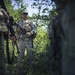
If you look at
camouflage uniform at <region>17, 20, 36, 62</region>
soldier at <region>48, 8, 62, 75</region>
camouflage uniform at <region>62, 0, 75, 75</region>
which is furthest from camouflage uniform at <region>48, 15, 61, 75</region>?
camouflage uniform at <region>62, 0, 75, 75</region>

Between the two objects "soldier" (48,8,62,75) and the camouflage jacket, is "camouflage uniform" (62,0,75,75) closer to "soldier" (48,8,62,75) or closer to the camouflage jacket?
"soldier" (48,8,62,75)

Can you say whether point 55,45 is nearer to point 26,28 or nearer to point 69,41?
point 26,28

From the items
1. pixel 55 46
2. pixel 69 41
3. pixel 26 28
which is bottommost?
pixel 55 46

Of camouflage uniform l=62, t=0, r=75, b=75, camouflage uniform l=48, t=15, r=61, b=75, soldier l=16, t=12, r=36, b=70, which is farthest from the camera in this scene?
soldier l=16, t=12, r=36, b=70

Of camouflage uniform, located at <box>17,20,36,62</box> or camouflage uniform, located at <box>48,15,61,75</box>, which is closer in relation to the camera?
camouflage uniform, located at <box>48,15,61,75</box>

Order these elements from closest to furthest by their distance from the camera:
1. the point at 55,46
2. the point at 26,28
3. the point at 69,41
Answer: the point at 69,41
the point at 55,46
the point at 26,28

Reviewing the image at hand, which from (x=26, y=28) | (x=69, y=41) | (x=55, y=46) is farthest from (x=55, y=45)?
(x=69, y=41)

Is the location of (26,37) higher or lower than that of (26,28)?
lower

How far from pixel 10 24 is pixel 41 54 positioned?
149 centimetres

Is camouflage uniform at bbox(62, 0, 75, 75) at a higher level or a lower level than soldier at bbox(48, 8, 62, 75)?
higher

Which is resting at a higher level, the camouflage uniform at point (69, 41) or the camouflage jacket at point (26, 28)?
the camouflage uniform at point (69, 41)

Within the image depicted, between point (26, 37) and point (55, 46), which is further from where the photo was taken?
point (26, 37)

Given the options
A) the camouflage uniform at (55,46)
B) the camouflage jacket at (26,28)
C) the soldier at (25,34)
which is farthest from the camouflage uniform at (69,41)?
the camouflage jacket at (26,28)

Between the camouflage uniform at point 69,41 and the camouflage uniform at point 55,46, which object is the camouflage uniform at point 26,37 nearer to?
the camouflage uniform at point 55,46
